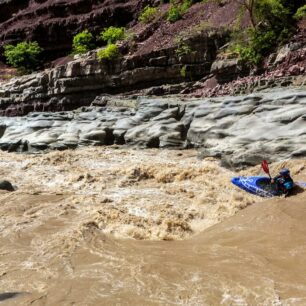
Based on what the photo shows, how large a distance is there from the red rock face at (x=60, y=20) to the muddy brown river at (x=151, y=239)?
67.1 feet

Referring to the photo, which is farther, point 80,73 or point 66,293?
point 80,73

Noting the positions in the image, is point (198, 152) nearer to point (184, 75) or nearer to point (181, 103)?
point (181, 103)

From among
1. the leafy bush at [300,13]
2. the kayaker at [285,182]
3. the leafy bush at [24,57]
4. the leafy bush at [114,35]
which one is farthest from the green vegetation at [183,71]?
the leafy bush at [24,57]

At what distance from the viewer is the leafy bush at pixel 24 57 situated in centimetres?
2931

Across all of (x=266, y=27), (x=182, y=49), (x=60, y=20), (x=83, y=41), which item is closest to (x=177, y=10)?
(x=182, y=49)

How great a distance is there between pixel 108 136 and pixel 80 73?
802 cm

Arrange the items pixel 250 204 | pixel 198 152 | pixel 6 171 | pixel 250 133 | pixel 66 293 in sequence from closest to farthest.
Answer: pixel 66 293, pixel 250 204, pixel 250 133, pixel 198 152, pixel 6 171

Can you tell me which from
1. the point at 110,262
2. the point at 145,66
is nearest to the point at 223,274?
the point at 110,262

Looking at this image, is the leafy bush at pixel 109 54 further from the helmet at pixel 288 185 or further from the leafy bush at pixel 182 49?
the helmet at pixel 288 185

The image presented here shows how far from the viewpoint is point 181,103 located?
14703 mm

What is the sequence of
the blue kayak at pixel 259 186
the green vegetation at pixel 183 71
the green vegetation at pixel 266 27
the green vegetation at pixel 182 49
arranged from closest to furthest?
the blue kayak at pixel 259 186
the green vegetation at pixel 266 27
the green vegetation at pixel 183 71
the green vegetation at pixel 182 49

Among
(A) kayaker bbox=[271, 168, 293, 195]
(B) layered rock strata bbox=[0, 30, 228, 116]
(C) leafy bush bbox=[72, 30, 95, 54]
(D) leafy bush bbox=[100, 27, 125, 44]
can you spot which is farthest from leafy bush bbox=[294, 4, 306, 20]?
(C) leafy bush bbox=[72, 30, 95, 54]

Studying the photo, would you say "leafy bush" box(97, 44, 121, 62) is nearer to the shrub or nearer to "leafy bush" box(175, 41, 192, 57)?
"leafy bush" box(175, 41, 192, 57)

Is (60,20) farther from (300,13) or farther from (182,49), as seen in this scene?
(300,13)
